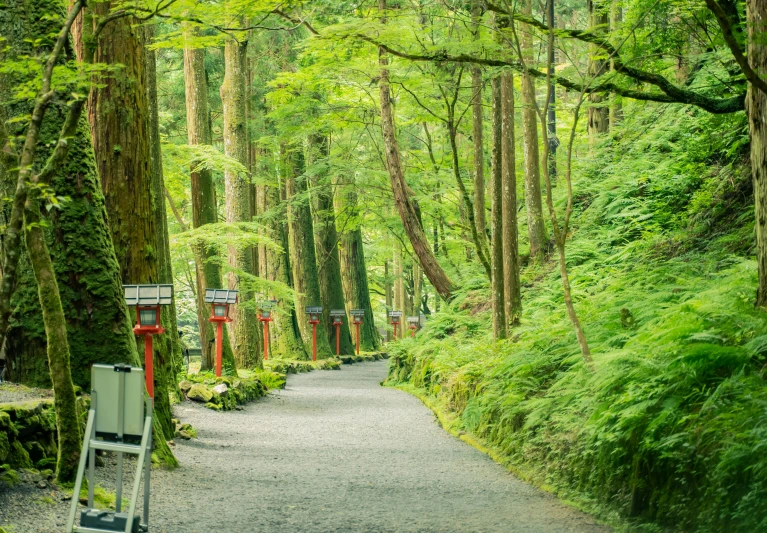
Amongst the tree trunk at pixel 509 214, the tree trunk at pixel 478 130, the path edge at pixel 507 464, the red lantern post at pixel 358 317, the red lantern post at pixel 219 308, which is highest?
the tree trunk at pixel 478 130

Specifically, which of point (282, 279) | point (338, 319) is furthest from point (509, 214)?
point (338, 319)

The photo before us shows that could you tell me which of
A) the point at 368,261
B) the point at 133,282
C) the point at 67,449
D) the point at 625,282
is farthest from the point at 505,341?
the point at 368,261

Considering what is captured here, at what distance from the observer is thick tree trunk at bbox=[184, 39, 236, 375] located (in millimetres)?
16281

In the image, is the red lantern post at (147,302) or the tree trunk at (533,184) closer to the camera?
the red lantern post at (147,302)

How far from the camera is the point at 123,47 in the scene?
8.82 metres

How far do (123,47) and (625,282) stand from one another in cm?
665

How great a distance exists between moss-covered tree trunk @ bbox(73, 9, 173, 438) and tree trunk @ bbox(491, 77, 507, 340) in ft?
17.7

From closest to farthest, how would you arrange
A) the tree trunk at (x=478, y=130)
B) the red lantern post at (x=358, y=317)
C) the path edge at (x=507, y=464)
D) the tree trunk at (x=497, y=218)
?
the path edge at (x=507, y=464)
the tree trunk at (x=497, y=218)
the tree trunk at (x=478, y=130)
the red lantern post at (x=358, y=317)

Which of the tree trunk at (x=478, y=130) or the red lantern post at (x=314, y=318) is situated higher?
the tree trunk at (x=478, y=130)

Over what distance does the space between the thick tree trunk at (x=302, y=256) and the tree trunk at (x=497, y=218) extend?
1495 centimetres

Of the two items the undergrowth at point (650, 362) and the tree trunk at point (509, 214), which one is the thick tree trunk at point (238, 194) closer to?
the undergrowth at point (650, 362)

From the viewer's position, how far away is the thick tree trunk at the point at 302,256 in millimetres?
27420

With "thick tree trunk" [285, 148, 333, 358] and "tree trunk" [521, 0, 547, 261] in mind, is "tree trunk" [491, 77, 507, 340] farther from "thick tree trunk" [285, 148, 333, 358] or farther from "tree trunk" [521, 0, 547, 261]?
"thick tree trunk" [285, 148, 333, 358]

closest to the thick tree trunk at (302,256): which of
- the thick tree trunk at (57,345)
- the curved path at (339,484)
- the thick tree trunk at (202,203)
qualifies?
the thick tree trunk at (202,203)
